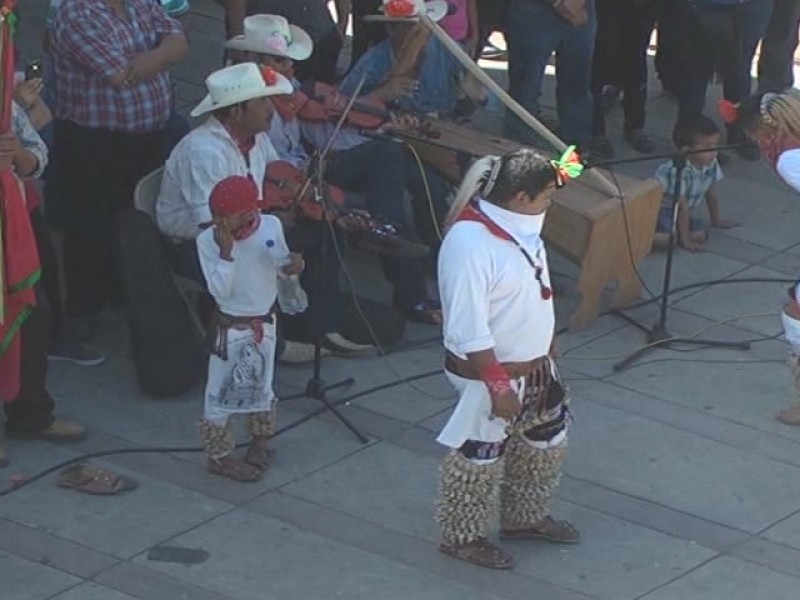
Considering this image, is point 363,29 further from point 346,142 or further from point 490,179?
point 490,179

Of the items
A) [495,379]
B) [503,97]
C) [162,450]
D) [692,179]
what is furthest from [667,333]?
[495,379]

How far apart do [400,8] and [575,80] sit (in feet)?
6.02

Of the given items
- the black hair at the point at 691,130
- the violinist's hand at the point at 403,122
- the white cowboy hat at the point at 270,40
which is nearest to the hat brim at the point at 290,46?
the white cowboy hat at the point at 270,40

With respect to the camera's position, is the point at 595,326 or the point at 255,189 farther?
the point at 595,326

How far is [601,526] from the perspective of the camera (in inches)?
264

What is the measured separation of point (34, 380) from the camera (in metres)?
7.08

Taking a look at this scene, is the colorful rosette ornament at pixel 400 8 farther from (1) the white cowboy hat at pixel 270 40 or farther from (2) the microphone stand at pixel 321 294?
(2) the microphone stand at pixel 321 294

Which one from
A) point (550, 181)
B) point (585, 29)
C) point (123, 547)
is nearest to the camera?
point (550, 181)

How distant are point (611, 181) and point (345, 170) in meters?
1.23

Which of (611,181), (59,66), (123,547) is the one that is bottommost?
(123,547)

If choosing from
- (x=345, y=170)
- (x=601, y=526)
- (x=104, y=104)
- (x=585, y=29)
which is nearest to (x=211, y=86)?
(x=104, y=104)

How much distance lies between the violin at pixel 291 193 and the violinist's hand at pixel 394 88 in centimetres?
85

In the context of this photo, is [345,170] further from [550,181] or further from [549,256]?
[550,181]

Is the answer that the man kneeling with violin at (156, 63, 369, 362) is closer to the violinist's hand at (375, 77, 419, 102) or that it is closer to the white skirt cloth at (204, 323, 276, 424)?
the white skirt cloth at (204, 323, 276, 424)
